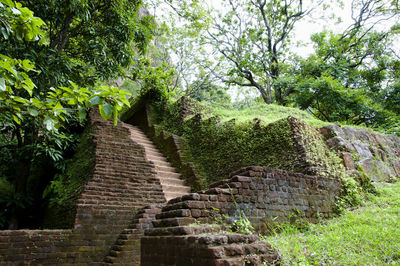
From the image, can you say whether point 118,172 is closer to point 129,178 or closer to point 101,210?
point 129,178

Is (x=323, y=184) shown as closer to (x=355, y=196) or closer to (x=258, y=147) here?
(x=355, y=196)

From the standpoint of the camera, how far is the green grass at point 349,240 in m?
2.89

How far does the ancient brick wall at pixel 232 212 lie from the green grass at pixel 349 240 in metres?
0.29

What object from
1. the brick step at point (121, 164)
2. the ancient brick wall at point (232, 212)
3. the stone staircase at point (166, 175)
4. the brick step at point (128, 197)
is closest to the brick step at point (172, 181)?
the stone staircase at point (166, 175)

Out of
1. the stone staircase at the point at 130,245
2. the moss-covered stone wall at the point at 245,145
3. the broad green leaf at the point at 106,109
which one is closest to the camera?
the broad green leaf at the point at 106,109

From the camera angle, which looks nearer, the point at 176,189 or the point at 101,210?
the point at 101,210

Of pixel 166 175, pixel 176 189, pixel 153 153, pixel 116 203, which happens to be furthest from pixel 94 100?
pixel 153 153

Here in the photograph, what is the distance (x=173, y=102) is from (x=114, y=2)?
480 cm

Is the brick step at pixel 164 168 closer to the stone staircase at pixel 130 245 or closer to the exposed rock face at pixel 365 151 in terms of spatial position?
the stone staircase at pixel 130 245

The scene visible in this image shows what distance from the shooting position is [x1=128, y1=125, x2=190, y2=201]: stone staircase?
672 centimetres

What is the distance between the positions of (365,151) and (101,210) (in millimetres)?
7186

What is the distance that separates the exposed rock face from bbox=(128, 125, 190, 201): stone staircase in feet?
13.9

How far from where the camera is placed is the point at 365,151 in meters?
7.25

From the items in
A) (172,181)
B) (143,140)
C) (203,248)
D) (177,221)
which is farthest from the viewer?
(143,140)
